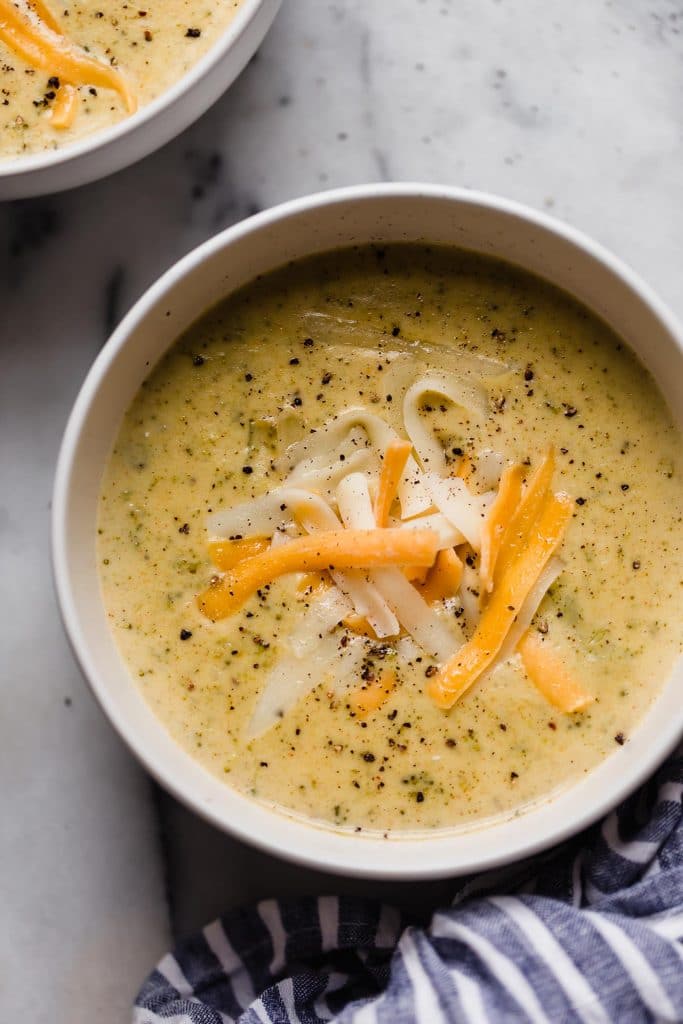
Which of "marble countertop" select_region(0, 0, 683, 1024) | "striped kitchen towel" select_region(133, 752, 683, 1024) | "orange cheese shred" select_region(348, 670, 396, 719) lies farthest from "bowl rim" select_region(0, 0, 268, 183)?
"striped kitchen towel" select_region(133, 752, 683, 1024)

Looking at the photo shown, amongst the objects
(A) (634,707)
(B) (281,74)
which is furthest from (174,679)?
(B) (281,74)

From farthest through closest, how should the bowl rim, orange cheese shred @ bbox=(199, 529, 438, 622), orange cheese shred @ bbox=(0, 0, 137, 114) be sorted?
orange cheese shred @ bbox=(0, 0, 137, 114), the bowl rim, orange cheese shred @ bbox=(199, 529, 438, 622)

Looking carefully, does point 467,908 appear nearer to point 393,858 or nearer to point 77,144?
point 393,858

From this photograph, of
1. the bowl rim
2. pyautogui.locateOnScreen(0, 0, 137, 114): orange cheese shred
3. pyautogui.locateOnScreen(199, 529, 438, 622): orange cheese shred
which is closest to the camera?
pyautogui.locateOnScreen(199, 529, 438, 622): orange cheese shred

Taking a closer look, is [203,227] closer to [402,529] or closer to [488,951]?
[402,529]

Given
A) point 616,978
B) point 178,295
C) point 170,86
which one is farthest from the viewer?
point 170,86

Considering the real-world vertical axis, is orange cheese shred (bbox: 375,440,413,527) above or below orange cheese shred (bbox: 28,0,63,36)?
below

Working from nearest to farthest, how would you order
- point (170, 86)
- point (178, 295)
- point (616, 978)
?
point (616, 978) → point (178, 295) → point (170, 86)

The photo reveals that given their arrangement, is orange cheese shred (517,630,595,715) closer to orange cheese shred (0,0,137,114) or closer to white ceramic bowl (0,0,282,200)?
white ceramic bowl (0,0,282,200)
